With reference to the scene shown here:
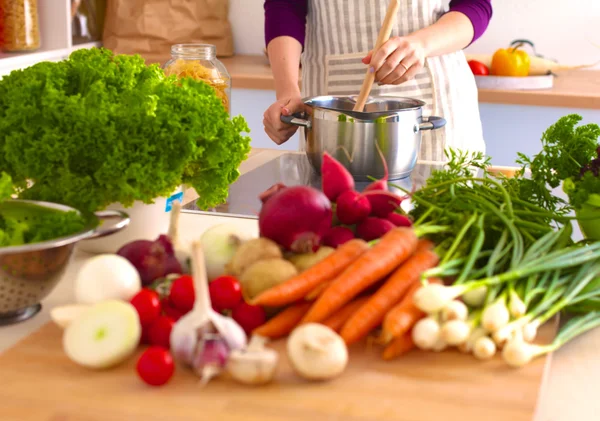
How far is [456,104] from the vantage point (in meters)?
2.00

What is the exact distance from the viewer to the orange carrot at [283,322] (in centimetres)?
85

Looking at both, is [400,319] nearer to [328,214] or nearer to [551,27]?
[328,214]

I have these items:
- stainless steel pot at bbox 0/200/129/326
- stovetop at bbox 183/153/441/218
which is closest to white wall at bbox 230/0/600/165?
stovetop at bbox 183/153/441/218

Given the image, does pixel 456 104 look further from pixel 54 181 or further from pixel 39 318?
pixel 39 318

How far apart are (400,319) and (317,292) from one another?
117 millimetres

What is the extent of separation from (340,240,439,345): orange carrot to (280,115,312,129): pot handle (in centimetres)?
64

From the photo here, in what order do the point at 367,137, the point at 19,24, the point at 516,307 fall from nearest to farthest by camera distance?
the point at 516,307 → the point at 367,137 → the point at 19,24

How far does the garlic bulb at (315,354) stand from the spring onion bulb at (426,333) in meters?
0.09

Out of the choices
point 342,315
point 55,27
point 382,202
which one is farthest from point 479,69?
point 342,315

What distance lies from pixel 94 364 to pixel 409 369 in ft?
1.06

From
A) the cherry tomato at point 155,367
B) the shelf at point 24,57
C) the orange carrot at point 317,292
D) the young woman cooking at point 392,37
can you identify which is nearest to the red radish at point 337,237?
the orange carrot at point 317,292

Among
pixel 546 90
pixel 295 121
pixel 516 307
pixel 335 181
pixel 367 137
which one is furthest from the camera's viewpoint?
pixel 546 90

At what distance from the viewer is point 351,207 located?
1.02 metres

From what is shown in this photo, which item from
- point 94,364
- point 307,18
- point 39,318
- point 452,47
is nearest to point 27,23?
point 307,18
